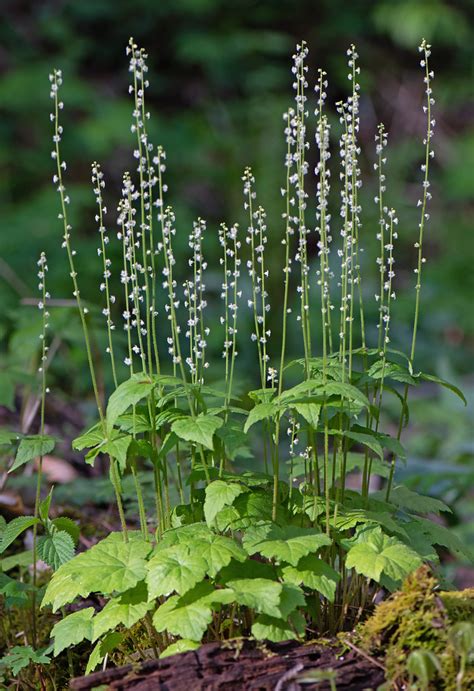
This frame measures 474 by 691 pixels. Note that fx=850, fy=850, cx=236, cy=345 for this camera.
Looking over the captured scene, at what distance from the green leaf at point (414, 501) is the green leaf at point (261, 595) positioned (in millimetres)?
664

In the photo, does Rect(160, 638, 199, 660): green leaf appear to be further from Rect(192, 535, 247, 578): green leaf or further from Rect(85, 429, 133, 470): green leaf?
Rect(85, 429, 133, 470): green leaf

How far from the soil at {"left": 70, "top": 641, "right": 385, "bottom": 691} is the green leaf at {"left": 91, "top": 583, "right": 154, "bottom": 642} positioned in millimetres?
105

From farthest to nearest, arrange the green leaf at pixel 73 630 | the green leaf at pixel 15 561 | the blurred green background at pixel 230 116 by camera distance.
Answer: the blurred green background at pixel 230 116
the green leaf at pixel 15 561
the green leaf at pixel 73 630

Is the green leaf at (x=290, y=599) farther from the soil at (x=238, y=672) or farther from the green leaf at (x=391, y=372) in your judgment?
the green leaf at (x=391, y=372)

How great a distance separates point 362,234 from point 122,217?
21.7 feet

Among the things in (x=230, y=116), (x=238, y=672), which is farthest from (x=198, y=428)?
(x=230, y=116)

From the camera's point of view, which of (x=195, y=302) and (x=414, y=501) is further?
(x=414, y=501)

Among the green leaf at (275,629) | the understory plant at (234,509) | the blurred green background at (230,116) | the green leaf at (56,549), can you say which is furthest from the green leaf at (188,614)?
the blurred green background at (230,116)

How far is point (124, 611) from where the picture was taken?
1965mm

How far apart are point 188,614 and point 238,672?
0.56 feet

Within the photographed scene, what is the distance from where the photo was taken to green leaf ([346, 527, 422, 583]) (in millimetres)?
1930

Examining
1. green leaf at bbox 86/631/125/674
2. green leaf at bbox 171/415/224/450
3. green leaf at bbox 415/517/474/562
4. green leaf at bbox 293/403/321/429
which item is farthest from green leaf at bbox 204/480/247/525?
green leaf at bbox 415/517/474/562

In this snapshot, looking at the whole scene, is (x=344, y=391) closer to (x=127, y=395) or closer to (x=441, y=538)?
(x=127, y=395)

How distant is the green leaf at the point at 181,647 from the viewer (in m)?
1.92
